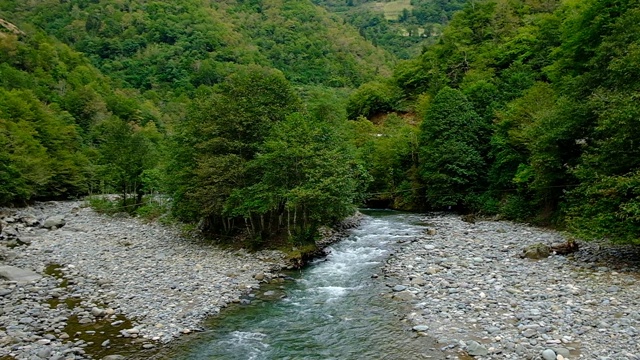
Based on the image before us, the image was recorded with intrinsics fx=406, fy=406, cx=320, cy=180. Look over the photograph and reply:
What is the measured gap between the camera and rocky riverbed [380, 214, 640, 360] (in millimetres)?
11562

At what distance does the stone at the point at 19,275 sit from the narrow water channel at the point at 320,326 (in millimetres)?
11452

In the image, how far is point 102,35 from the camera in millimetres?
149750

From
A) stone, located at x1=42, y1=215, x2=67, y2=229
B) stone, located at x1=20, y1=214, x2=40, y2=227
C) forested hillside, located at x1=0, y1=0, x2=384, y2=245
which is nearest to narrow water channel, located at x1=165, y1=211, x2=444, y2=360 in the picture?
forested hillside, located at x1=0, y1=0, x2=384, y2=245

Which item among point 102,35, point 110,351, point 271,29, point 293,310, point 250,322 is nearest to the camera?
point 110,351

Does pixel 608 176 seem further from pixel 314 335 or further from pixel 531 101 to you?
pixel 531 101

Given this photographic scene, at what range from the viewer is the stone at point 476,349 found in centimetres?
1160

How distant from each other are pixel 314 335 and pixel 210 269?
9493 mm

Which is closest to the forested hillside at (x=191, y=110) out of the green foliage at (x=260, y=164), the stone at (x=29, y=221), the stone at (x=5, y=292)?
the green foliage at (x=260, y=164)

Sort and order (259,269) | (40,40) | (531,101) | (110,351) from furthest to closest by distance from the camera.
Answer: (40,40) → (531,101) → (259,269) → (110,351)

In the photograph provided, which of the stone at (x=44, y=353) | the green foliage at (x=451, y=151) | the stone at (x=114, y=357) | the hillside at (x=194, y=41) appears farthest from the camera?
the hillside at (x=194, y=41)

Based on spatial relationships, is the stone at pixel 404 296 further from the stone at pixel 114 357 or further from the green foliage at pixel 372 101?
the green foliage at pixel 372 101

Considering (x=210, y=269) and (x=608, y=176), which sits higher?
(x=608, y=176)

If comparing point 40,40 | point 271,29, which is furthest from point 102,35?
point 271,29

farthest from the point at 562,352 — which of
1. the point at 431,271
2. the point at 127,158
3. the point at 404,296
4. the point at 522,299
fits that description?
the point at 127,158
